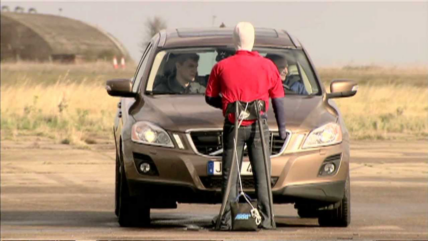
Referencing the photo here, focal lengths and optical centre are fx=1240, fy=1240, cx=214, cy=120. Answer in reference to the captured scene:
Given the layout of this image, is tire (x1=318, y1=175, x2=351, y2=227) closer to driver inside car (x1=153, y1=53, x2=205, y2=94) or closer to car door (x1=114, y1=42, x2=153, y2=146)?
driver inside car (x1=153, y1=53, x2=205, y2=94)

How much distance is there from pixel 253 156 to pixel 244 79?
593mm

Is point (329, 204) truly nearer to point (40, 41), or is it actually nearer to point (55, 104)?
point (55, 104)

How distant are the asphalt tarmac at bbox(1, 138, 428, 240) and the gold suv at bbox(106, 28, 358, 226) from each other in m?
0.26

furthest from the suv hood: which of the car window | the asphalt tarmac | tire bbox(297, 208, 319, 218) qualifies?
tire bbox(297, 208, 319, 218)

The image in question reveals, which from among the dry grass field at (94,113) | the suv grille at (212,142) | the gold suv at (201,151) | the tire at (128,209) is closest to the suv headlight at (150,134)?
the gold suv at (201,151)

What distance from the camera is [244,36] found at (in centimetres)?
952

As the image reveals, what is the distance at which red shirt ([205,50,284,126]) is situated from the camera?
31.1ft

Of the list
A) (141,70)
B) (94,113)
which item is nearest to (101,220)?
(141,70)

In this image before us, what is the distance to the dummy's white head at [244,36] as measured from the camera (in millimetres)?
9523

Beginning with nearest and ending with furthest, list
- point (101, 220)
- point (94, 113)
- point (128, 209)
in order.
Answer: point (128, 209) < point (101, 220) < point (94, 113)

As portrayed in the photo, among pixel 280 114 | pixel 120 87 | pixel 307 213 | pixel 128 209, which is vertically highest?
pixel 280 114

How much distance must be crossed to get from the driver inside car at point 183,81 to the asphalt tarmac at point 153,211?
117cm

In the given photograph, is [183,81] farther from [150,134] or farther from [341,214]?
[341,214]

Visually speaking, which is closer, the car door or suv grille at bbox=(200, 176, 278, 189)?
suv grille at bbox=(200, 176, 278, 189)
